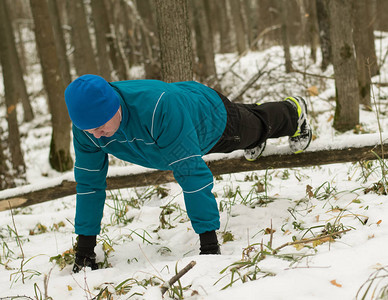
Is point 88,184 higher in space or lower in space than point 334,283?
higher

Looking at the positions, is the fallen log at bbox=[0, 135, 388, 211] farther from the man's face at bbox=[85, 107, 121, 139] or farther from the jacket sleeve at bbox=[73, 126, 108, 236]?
the man's face at bbox=[85, 107, 121, 139]

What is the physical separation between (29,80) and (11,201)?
1871 cm

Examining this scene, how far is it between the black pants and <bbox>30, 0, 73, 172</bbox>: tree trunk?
5.01 meters

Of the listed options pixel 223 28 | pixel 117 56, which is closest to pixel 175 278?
pixel 117 56

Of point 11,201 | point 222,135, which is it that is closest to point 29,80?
point 11,201

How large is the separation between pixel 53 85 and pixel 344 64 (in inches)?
199

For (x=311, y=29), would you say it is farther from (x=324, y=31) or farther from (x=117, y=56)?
(x=117, y=56)

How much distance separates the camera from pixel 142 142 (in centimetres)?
248

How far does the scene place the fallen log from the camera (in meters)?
3.20

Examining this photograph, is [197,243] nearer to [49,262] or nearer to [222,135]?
[222,135]

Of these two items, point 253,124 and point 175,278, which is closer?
point 175,278

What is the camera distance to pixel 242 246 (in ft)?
8.73

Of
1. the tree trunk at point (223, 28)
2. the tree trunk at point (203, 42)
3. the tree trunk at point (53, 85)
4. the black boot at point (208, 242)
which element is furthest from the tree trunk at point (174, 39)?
the tree trunk at point (223, 28)

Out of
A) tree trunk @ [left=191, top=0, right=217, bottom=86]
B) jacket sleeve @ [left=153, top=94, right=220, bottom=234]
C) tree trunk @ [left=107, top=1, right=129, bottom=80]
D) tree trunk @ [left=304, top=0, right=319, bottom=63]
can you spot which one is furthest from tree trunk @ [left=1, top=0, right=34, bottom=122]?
jacket sleeve @ [left=153, top=94, right=220, bottom=234]
